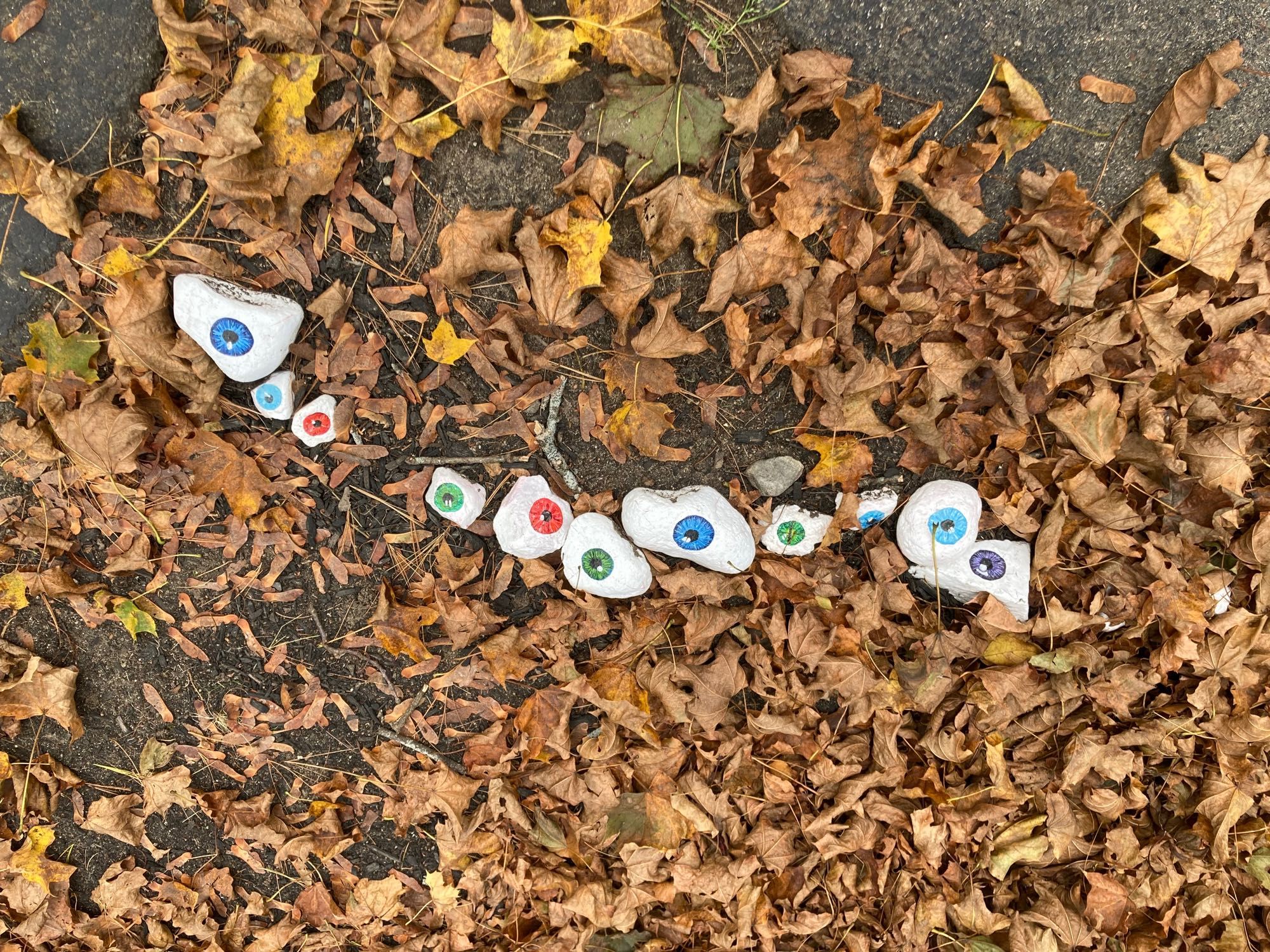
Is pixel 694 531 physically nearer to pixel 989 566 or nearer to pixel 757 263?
pixel 757 263

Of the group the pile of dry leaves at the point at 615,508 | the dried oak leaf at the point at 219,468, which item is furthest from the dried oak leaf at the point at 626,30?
the dried oak leaf at the point at 219,468

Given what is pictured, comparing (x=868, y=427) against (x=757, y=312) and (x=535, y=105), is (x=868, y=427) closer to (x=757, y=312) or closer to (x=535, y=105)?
(x=757, y=312)

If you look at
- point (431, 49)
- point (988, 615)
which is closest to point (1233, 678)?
point (988, 615)

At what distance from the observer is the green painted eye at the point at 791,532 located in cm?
159

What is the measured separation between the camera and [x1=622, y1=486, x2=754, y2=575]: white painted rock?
4.97 ft

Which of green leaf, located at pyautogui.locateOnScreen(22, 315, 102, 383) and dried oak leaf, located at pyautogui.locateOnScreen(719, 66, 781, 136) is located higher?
dried oak leaf, located at pyautogui.locateOnScreen(719, 66, 781, 136)

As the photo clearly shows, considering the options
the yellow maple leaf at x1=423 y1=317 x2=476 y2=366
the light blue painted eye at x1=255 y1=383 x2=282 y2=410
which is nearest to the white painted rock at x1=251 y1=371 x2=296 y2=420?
the light blue painted eye at x1=255 y1=383 x2=282 y2=410

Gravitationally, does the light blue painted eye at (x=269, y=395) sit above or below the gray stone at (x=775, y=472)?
above

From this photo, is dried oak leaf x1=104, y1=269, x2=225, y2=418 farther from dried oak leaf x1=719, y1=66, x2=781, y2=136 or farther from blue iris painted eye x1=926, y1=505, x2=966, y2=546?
blue iris painted eye x1=926, y1=505, x2=966, y2=546

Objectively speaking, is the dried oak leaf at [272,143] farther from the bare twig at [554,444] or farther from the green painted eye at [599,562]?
the green painted eye at [599,562]

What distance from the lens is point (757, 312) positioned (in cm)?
150

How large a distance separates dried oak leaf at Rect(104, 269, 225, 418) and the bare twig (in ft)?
2.46

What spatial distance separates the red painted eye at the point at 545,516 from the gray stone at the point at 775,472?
0.48m

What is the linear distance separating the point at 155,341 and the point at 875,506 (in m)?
1.69
